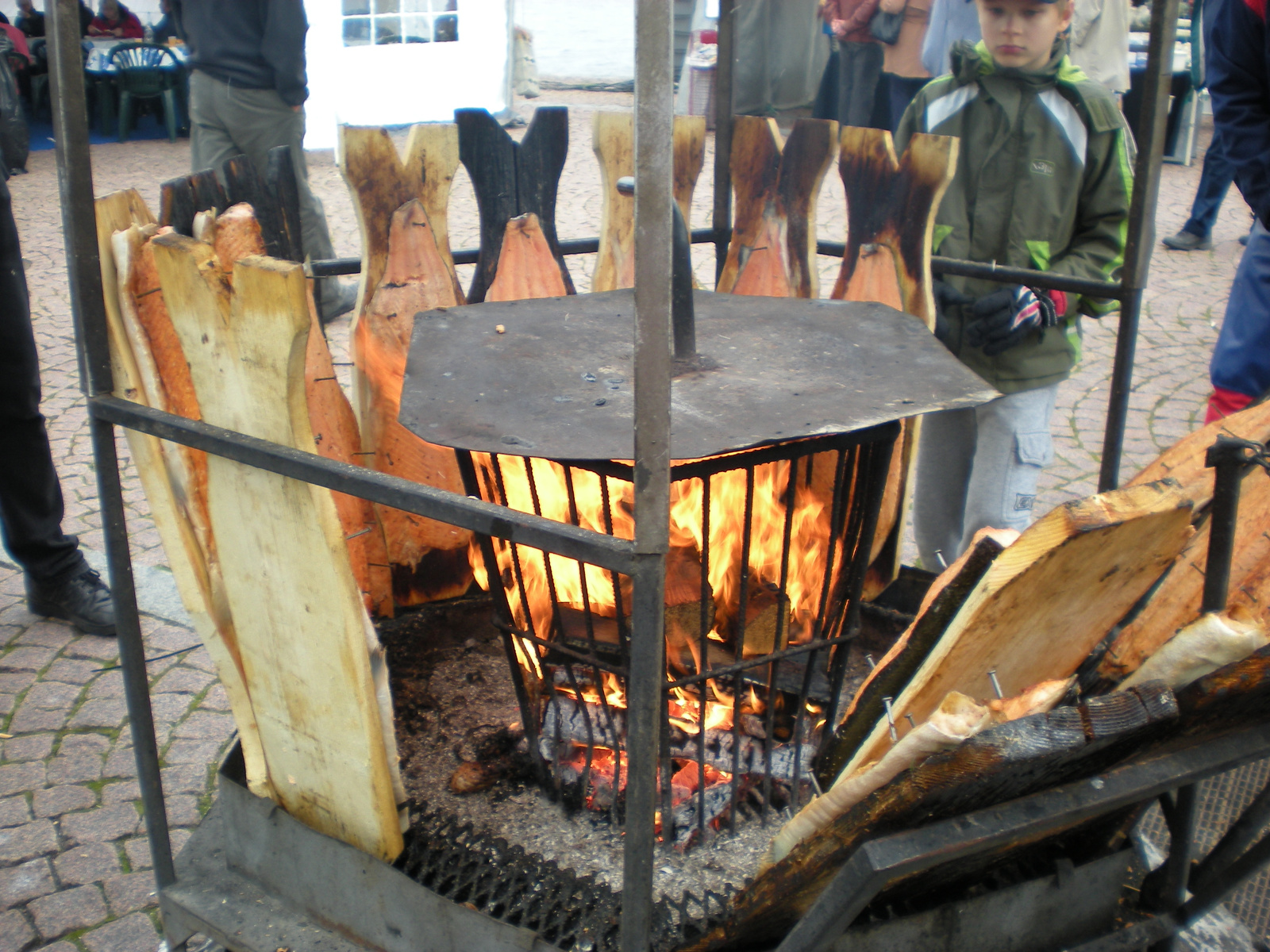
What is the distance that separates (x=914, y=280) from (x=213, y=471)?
1673mm

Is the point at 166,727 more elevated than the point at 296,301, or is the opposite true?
the point at 296,301

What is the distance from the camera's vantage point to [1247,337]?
10.7 ft

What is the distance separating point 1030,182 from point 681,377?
1550mm

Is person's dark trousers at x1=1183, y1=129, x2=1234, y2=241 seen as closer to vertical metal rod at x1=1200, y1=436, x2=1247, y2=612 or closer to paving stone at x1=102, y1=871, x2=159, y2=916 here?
vertical metal rod at x1=1200, y1=436, x2=1247, y2=612

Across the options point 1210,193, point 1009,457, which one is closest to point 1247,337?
point 1009,457

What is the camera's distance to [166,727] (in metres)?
2.98

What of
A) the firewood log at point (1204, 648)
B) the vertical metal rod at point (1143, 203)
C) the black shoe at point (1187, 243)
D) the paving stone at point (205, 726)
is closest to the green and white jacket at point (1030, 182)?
the vertical metal rod at point (1143, 203)

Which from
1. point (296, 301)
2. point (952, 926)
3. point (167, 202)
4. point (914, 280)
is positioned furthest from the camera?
point (914, 280)

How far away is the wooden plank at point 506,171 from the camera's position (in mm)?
2514

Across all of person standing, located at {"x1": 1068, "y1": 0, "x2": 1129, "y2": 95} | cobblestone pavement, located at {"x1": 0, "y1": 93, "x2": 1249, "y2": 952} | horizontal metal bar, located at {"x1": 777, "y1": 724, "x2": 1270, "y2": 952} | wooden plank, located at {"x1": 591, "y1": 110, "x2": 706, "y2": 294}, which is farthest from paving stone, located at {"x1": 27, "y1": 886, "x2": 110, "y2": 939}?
person standing, located at {"x1": 1068, "y1": 0, "x2": 1129, "y2": 95}

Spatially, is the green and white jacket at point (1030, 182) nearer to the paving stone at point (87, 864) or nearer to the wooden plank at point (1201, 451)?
the wooden plank at point (1201, 451)

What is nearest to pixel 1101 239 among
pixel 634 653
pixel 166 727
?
pixel 634 653

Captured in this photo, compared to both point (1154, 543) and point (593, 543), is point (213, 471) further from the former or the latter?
point (1154, 543)

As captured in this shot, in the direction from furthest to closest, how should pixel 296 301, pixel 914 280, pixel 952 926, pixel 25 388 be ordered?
pixel 25 388
pixel 914 280
pixel 952 926
pixel 296 301
